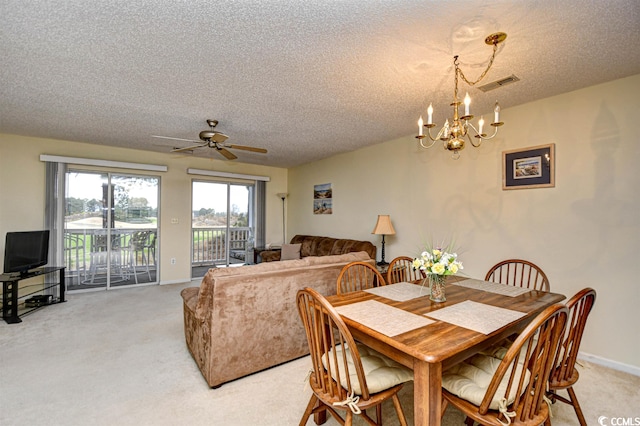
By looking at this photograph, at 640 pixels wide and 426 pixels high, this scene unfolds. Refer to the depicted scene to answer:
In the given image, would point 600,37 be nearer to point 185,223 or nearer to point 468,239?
point 468,239


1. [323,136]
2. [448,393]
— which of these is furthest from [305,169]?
[448,393]

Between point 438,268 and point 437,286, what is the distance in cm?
16

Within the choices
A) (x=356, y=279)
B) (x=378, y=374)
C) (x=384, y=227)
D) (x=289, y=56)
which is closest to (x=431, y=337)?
(x=378, y=374)

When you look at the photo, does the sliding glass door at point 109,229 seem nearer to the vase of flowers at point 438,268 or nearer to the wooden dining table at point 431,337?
the wooden dining table at point 431,337

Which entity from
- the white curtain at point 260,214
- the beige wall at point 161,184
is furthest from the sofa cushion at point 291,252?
the beige wall at point 161,184

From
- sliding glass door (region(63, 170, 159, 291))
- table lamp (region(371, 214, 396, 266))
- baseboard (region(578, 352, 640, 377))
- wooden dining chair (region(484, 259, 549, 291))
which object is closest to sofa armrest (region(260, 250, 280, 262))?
sliding glass door (region(63, 170, 159, 291))

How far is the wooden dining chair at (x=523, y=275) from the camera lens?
7.66 ft

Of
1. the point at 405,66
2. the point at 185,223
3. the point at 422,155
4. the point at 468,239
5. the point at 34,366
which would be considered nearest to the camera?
the point at 405,66

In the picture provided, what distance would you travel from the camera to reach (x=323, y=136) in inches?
165

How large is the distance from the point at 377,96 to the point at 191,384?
297 cm

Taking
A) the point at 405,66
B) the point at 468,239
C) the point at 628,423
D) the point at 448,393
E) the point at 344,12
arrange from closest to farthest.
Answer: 1. the point at 448,393
2. the point at 344,12
3. the point at 628,423
4. the point at 405,66
5. the point at 468,239

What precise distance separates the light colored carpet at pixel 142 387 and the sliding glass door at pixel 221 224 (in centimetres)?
307

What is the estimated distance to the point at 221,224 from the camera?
20.5 ft

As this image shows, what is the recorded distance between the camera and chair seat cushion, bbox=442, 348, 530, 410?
1.30m
